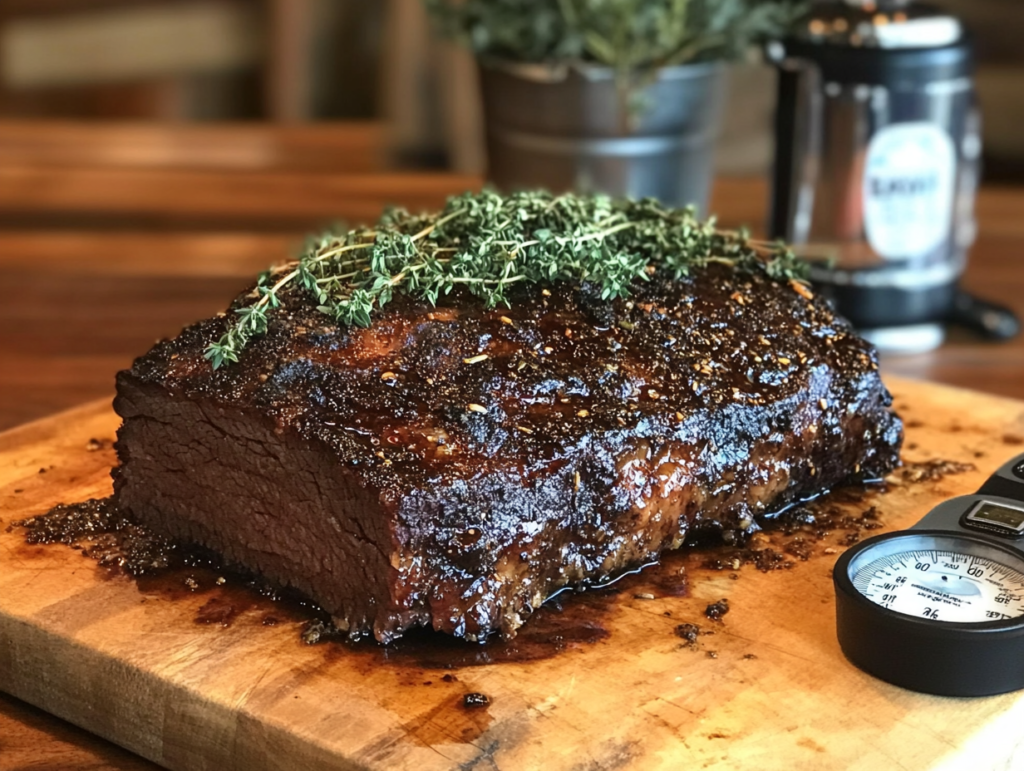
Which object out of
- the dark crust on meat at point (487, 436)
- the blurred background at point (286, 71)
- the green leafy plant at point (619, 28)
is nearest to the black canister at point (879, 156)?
the green leafy plant at point (619, 28)

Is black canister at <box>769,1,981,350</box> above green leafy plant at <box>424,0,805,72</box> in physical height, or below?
below

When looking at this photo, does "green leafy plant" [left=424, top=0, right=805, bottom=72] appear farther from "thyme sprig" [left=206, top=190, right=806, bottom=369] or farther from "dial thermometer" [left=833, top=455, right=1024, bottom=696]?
"dial thermometer" [left=833, top=455, right=1024, bottom=696]

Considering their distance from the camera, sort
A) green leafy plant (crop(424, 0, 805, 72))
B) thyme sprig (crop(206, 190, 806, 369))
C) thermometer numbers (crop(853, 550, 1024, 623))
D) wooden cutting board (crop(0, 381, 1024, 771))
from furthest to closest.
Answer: green leafy plant (crop(424, 0, 805, 72)) < thyme sprig (crop(206, 190, 806, 369)) < thermometer numbers (crop(853, 550, 1024, 623)) < wooden cutting board (crop(0, 381, 1024, 771))

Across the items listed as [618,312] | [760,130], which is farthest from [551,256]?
[760,130]

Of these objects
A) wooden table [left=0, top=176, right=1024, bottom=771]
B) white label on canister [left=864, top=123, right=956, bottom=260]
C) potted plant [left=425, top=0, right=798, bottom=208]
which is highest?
potted plant [left=425, top=0, right=798, bottom=208]

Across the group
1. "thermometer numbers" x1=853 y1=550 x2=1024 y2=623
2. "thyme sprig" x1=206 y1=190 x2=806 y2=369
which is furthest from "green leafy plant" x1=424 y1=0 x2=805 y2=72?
"thermometer numbers" x1=853 y1=550 x2=1024 y2=623

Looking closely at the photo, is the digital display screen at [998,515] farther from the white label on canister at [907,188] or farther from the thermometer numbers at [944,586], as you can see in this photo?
the white label on canister at [907,188]

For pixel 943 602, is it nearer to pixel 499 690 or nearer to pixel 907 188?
pixel 499 690

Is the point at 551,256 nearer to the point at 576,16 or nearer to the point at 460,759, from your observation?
the point at 460,759
